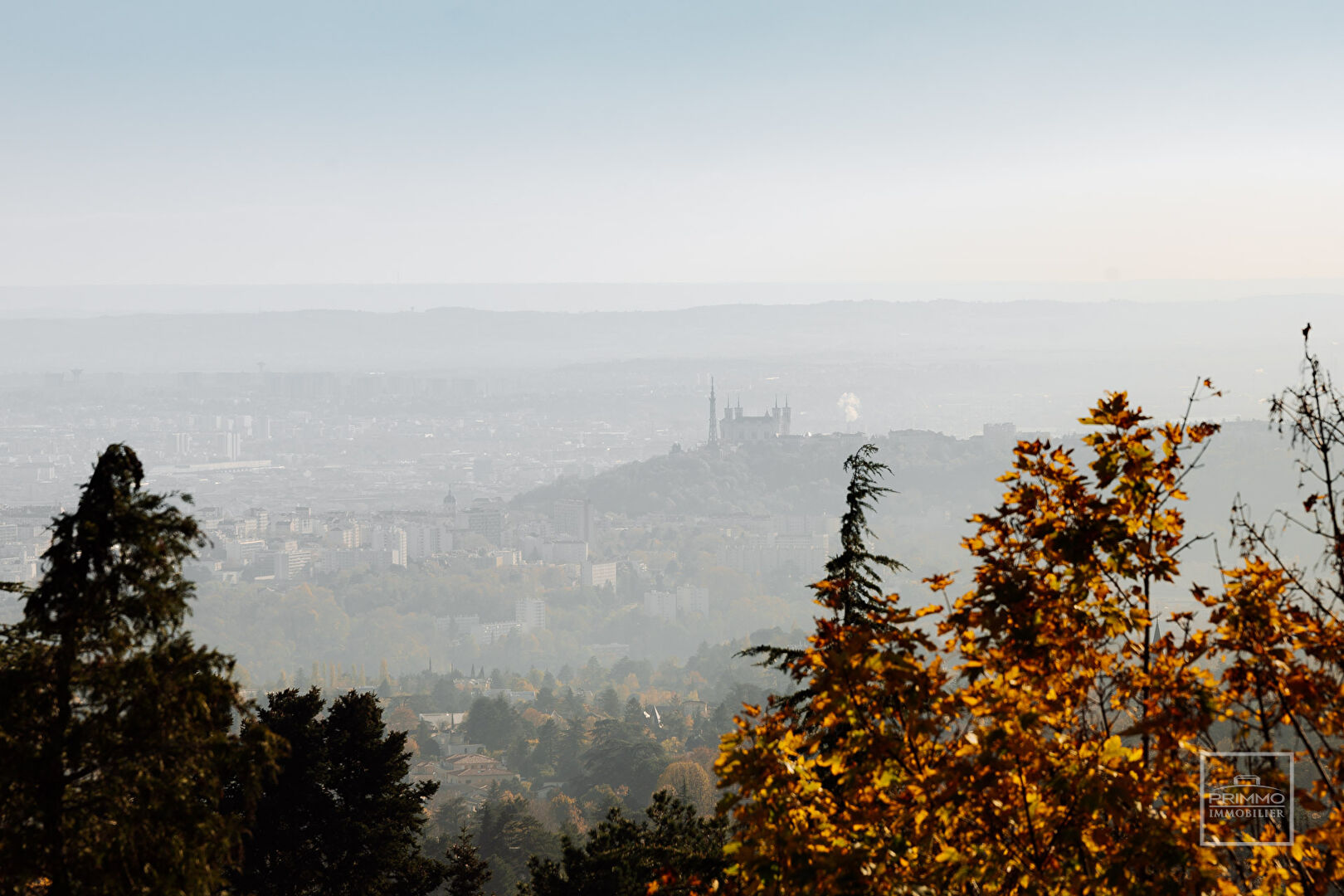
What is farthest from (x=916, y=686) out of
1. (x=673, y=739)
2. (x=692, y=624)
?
(x=692, y=624)

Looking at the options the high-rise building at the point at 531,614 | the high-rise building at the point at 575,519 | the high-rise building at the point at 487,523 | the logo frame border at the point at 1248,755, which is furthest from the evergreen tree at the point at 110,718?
the high-rise building at the point at 575,519

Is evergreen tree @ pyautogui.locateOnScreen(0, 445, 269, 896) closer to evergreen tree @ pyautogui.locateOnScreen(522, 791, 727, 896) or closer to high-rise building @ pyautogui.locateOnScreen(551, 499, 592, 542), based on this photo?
evergreen tree @ pyautogui.locateOnScreen(522, 791, 727, 896)

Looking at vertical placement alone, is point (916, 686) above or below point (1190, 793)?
above

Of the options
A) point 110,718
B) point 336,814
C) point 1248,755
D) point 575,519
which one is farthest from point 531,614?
point 1248,755

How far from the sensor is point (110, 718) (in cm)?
375

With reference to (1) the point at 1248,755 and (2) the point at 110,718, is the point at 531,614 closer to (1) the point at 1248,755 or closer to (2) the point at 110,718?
(2) the point at 110,718

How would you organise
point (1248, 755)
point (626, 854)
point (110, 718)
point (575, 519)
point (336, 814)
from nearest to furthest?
point (1248, 755) → point (110, 718) → point (336, 814) → point (626, 854) → point (575, 519)

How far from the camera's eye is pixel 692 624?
135m

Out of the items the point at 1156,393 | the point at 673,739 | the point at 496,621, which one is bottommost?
the point at 496,621

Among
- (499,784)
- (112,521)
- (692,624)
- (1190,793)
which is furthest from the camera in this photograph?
(692,624)

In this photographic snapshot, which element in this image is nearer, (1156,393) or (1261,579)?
(1261,579)

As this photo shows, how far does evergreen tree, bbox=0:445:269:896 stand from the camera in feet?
12.1

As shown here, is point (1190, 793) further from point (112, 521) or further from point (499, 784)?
point (499, 784)

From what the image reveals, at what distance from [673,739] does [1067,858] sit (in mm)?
68191
